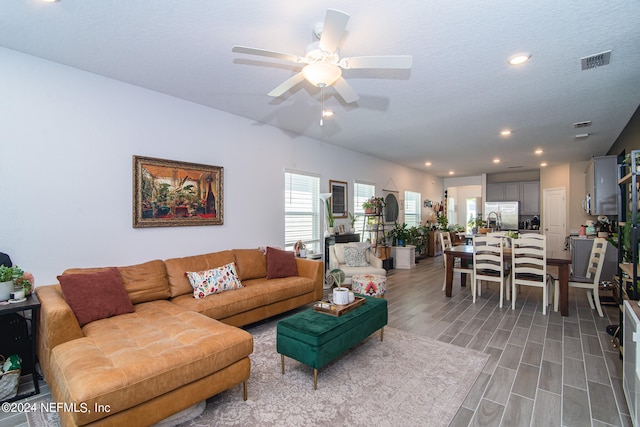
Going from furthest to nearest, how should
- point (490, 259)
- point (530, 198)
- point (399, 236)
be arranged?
1. point (530, 198)
2. point (399, 236)
3. point (490, 259)

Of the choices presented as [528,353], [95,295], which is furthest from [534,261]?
[95,295]

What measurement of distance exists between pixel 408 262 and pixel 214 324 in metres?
6.01

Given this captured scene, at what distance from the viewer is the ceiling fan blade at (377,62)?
78.5 inches

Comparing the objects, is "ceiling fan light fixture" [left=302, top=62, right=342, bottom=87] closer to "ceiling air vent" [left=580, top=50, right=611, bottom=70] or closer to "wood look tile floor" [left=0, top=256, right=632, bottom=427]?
"ceiling air vent" [left=580, top=50, right=611, bottom=70]

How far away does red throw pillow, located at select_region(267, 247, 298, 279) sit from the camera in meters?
4.13

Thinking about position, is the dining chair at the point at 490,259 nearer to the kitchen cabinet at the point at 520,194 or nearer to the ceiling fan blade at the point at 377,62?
the ceiling fan blade at the point at 377,62

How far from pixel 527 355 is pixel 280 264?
9.83 ft

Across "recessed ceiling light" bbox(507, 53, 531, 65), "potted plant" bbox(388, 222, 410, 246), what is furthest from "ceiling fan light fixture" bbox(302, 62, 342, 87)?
"potted plant" bbox(388, 222, 410, 246)

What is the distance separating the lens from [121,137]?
128 inches

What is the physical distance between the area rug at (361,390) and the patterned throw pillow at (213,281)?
81cm

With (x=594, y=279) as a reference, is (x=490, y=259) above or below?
above

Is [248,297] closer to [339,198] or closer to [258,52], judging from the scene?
[258,52]

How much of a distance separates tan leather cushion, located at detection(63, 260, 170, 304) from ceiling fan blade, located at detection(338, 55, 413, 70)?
9.36 ft

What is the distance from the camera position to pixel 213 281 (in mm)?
3387
